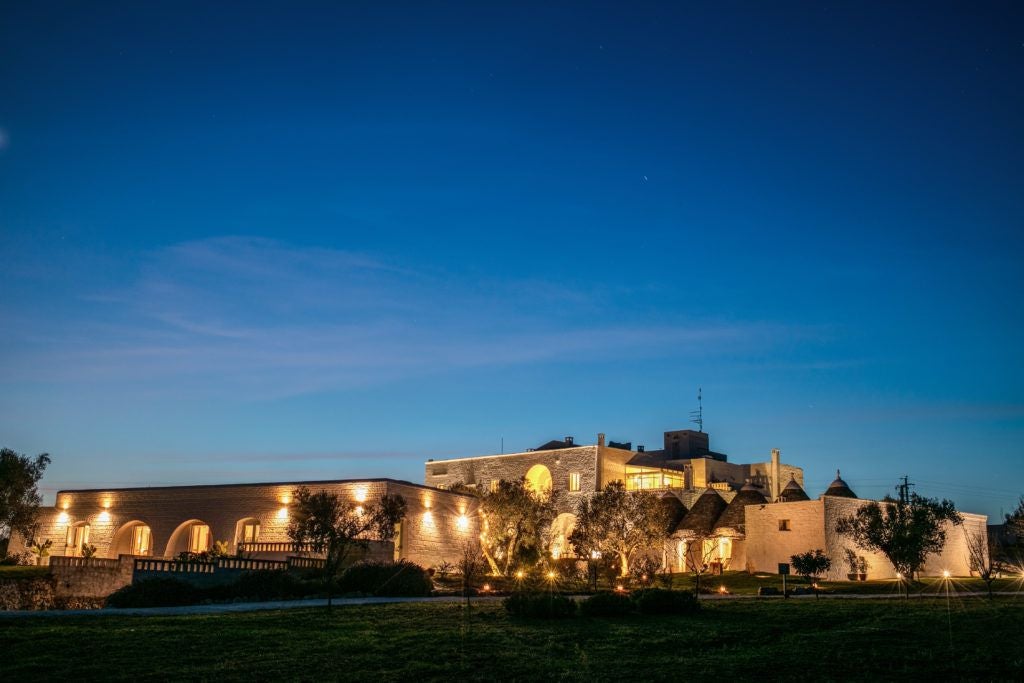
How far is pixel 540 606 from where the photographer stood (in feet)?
66.8

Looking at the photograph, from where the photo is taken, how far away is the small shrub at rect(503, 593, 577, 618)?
20328mm

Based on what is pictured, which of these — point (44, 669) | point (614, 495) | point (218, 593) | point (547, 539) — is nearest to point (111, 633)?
point (44, 669)

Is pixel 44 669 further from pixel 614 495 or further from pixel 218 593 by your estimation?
pixel 614 495

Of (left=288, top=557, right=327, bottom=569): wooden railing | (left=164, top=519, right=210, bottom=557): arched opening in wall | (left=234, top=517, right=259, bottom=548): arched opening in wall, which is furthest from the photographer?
(left=164, top=519, right=210, bottom=557): arched opening in wall

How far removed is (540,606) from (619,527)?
1013 inches

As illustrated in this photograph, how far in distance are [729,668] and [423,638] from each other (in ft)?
18.7

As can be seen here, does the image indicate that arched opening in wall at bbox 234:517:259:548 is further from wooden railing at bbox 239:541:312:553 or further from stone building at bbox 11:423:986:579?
wooden railing at bbox 239:541:312:553

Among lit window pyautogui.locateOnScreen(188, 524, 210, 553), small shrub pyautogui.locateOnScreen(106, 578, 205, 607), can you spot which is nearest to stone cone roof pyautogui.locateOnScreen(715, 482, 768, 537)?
lit window pyautogui.locateOnScreen(188, 524, 210, 553)

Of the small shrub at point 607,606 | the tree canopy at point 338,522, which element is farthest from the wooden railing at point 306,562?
the small shrub at point 607,606

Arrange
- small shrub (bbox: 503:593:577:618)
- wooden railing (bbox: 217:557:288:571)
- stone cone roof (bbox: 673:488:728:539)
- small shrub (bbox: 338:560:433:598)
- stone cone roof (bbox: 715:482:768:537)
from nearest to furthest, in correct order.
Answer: small shrub (bbox: 503:593:577:618) → small shrub (bbox: 338:560:433:598) → wooden railing (bbox: 217:557:288:571) → stone cone roof (bbox: 715:482:768:537) → stone cone roof (bbox: 673:488:728:539)

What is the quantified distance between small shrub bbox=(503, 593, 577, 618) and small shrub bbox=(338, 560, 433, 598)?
9395 millimetres

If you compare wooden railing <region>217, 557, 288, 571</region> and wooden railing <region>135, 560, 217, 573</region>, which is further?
wooden railing <region>217, 557, 288, 571</region>

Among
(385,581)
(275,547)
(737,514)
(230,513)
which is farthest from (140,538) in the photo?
(737,514)

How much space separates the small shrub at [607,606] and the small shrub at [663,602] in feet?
1.06
